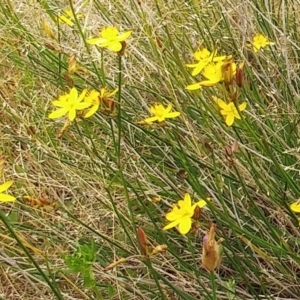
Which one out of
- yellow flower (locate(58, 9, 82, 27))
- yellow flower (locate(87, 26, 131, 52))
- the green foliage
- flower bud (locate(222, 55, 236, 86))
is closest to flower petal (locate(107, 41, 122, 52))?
yellow flower (locate(87, 26, 131, 52))

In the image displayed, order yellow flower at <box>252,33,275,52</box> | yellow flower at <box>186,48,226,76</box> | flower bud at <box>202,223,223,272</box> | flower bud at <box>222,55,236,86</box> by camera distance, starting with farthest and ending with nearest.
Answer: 1. yellow flower at <box>252,33,275,52</box>
2. yellow flower at <box>186,48,226,76</box>
3. flower bud at <box>222,55,236,86</box>
4. flower bud at <box>202,223,223,272</box>

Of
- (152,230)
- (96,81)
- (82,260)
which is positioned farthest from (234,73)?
(96,81)

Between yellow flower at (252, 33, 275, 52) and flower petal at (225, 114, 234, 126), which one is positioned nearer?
flower petal at (225, 114, 234, 126)

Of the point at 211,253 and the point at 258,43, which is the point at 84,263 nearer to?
the point at 211,253

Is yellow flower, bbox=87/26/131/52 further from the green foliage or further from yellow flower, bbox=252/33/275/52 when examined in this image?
yellow flower, bbox=252/33/275/52

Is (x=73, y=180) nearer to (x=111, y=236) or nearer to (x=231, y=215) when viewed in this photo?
(x=111, y=236)

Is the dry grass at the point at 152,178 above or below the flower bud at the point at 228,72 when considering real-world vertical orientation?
below

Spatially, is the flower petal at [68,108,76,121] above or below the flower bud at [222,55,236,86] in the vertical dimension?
above

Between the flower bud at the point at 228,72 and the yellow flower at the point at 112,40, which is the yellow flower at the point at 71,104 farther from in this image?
the flower bud at the point at 228,72

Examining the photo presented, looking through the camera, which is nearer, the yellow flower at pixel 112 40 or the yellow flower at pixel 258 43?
the yellow flower at pixel 112 40

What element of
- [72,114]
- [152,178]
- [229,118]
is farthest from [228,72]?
[152,178]

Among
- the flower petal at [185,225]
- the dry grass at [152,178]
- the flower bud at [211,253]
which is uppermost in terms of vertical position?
the flower bud at [211,253]

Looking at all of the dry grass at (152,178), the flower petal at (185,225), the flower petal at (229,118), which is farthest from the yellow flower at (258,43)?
the flower petal at (185,225)
